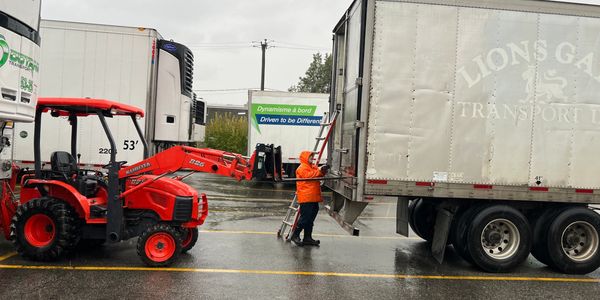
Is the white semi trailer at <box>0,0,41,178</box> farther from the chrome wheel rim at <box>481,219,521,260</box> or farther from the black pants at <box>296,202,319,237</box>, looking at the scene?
the chrome wheel rim at <box>481,219,521,260</box>

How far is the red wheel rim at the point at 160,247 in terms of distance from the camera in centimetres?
652

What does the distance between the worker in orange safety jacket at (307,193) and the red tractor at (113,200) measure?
40.9 inches

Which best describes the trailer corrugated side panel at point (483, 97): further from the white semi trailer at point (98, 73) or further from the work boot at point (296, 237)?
the white semi trailer at point (98, 73)

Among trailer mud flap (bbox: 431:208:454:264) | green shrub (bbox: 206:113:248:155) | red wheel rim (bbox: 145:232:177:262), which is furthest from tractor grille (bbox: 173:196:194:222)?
green shrub (bbox: 206:113:248:155)

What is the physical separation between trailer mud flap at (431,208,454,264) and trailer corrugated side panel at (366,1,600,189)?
0.59 m

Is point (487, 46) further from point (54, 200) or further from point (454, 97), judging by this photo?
point (54, 200)

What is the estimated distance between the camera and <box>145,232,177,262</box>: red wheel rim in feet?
21.4

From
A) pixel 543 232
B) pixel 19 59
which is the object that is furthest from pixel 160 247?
pixel 543 232

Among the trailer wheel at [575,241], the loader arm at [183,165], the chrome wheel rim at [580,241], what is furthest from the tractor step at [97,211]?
the chrome wheel rim at [580,241]

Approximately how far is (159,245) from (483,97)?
191 inches

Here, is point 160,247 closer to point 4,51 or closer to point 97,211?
point 97,211

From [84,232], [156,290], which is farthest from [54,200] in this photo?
[156,290]

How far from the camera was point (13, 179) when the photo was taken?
7.51 m

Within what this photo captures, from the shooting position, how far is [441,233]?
709cm
